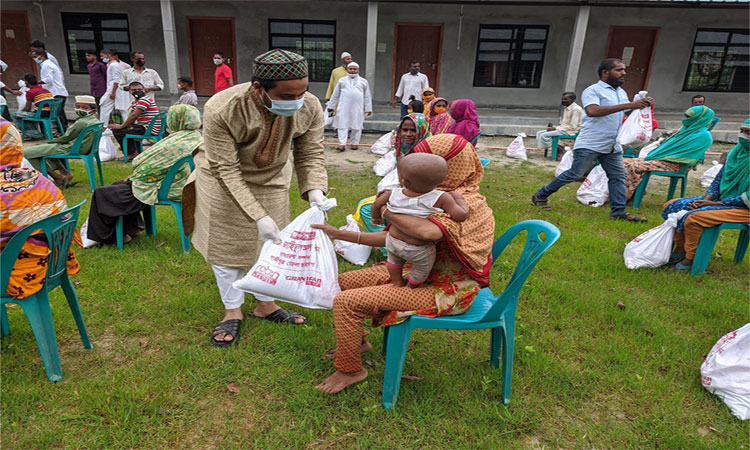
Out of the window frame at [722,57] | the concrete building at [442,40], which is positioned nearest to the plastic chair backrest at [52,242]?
the concrete building at [442,40]

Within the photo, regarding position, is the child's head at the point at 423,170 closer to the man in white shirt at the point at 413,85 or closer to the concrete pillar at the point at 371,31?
the man in white shirt at the point at 413,85

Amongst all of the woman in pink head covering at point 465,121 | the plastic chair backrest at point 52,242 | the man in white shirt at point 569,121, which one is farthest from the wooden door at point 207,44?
the plastic chair backrest at point 52,242

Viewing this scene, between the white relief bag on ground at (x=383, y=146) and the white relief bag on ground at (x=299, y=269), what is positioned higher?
the white relief bag on ground at (x=299, y=269)

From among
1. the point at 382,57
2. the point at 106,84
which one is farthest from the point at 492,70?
the point at 106,84

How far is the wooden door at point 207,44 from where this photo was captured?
14092 mm

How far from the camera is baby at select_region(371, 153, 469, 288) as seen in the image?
1.99 m

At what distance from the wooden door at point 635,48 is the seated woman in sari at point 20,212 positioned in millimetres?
15578

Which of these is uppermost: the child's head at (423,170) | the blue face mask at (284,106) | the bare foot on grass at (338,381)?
the blue face mask at (284,106)

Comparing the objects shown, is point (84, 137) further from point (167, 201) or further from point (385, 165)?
point (385, 165)

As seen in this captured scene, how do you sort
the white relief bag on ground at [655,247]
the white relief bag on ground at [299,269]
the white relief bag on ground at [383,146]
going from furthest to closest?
1. the white relief bag on ground at [383,146]
2. the white relief bag on ground at [655,247]
3. the white relief bag on ground at [299,269]

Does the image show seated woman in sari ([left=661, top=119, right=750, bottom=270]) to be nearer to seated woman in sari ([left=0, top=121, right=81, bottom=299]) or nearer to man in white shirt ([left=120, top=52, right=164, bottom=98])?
seated woman in sari ([left=0, top=121, right=81, bottom=299])

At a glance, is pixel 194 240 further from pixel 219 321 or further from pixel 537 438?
pixel 537 438

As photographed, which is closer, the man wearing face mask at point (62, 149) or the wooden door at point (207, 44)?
the man wearing face mask at point (62, 149)

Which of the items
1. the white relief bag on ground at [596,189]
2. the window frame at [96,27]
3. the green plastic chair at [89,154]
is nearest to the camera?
the green plastic chair at [89,154]
